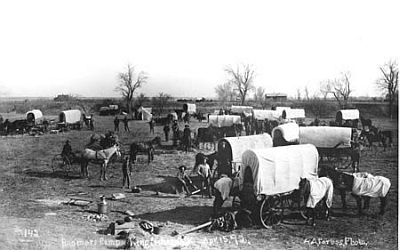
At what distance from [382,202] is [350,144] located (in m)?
7.00

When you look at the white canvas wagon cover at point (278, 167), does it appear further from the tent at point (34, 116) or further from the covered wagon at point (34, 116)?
the tent at point (34, 116)

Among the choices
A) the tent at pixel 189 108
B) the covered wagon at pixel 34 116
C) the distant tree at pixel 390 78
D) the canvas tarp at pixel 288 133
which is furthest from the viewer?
the tent at pixel 189 108

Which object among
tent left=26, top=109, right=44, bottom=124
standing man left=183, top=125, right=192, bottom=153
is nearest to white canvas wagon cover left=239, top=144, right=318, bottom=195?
standing man left=183, top=125, right=192, bottom=153

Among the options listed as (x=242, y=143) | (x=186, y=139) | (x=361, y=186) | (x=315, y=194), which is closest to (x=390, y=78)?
(x=361, y=186)

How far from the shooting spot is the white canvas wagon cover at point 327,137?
655 inches

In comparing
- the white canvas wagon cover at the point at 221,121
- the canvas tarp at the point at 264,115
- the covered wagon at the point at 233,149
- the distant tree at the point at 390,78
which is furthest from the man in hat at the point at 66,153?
the canvas tarp at the point at 264,115

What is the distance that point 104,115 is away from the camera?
27875 mm

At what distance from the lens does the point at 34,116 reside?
2523 cm

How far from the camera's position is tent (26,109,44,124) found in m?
25.0

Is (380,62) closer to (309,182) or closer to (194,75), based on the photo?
(309,182)

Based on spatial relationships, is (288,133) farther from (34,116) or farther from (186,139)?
(34,116)

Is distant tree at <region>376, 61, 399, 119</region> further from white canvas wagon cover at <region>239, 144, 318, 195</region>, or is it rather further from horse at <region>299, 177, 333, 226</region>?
horse at <region>299, 177, 333, 226</region>

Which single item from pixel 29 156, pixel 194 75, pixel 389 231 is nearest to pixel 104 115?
pixel 29 156

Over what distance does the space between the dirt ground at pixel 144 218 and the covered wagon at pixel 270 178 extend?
0.55 metres
